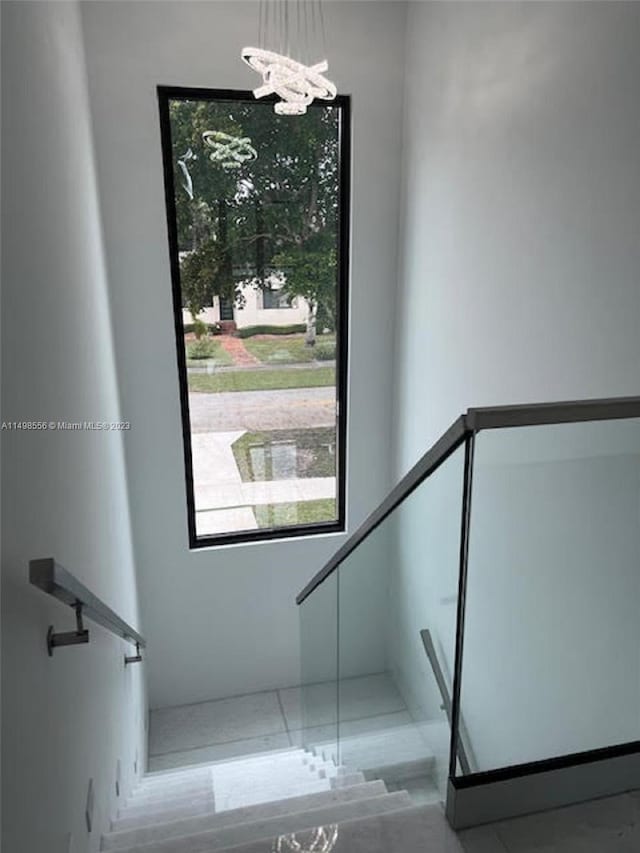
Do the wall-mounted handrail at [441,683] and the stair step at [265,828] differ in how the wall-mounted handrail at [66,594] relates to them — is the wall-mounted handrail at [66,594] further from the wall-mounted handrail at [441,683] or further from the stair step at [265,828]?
the wall-mounted handrail at [441,683]

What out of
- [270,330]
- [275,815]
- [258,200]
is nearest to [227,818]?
[275,815]

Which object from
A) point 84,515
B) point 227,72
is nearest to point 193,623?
point 84,515

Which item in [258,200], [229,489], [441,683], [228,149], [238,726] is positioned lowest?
[238,726]

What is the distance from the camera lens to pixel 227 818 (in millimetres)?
2084

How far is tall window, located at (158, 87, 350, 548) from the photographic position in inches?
157

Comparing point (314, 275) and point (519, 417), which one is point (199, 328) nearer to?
point (314, 275)

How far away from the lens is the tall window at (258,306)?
13.1 feet

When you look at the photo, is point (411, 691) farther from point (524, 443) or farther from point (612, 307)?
point (612, 307)

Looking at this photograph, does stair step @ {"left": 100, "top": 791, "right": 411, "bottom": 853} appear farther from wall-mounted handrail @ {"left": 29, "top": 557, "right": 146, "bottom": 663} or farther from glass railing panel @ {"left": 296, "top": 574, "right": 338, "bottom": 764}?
glass railing panel @ {"left": 296, "top": 574, "right": 338, "bottom": 764}

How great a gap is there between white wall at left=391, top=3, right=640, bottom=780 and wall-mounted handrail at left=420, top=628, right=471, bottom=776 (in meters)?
0.07

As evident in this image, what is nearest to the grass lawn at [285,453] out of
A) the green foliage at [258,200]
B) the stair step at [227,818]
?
the green foliage at [258,200]

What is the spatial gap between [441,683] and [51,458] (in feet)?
4.19

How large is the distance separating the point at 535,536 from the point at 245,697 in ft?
12.1

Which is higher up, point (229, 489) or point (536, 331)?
point (536, 331)
